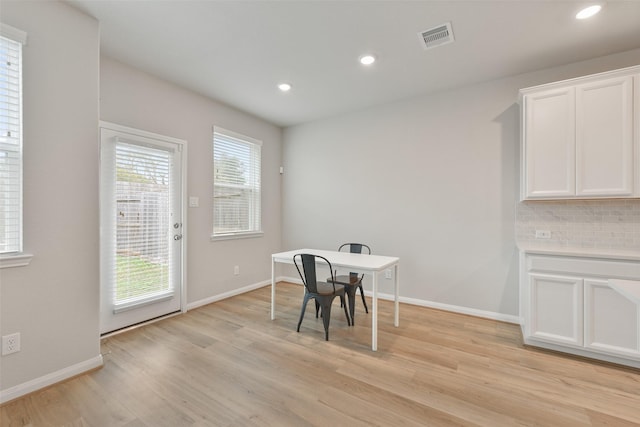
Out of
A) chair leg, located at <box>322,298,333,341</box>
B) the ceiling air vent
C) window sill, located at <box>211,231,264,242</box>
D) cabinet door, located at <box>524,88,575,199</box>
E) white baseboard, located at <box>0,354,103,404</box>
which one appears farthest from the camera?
window sill, located at <box>211,231,264,242</box>

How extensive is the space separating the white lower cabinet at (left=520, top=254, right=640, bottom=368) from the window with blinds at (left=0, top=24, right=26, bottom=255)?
4.02 meters

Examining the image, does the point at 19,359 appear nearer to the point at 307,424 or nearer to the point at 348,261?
the point at 307,424

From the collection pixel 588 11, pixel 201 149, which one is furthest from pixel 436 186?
pixel 201 149

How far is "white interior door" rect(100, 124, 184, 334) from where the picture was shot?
268 cm

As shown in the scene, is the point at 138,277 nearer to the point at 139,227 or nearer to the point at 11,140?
the point at 139,227

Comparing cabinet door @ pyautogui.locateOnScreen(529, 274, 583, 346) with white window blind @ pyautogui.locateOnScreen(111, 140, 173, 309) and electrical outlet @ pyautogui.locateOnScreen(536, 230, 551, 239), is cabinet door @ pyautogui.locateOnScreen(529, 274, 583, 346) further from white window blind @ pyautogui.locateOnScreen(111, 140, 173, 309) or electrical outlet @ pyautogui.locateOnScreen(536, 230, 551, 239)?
white window blind @ pyautogui.locateOnScreen(111, 140, 173, 309)

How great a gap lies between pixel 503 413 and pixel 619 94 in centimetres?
268

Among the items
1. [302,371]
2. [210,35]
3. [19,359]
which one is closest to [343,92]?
[210,35]

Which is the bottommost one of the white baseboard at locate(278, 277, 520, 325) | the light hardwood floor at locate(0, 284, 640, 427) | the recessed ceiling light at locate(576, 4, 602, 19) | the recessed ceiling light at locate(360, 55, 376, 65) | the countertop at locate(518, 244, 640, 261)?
the light hardwood floor at locate(0, 284, 640, 427)

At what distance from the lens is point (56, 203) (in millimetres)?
1988

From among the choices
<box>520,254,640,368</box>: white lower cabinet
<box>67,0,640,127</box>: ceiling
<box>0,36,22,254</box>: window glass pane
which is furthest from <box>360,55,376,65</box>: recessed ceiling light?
<box>0,36,22,254</box>: window glass pane

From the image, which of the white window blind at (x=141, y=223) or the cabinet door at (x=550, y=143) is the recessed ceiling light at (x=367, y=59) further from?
the white window blind at (x=141, y=223)

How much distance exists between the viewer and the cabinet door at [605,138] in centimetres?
227

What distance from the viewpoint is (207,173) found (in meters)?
3.66
